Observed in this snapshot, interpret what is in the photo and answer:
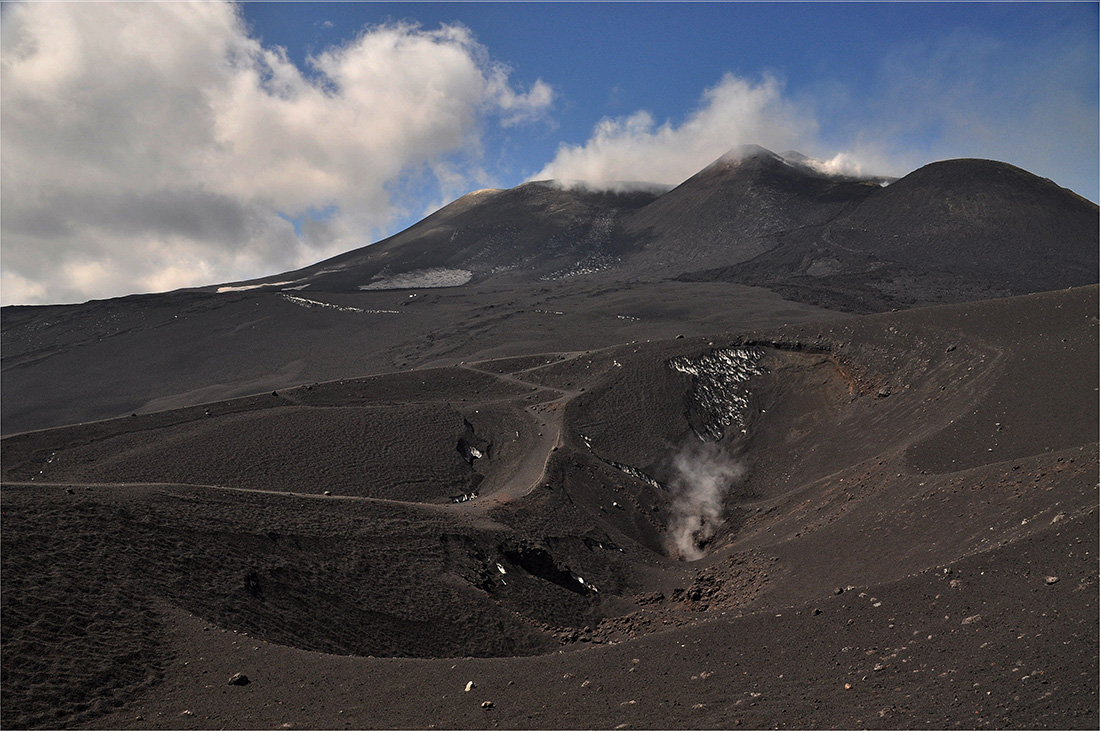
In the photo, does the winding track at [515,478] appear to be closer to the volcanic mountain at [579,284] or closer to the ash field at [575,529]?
the ash field at [575,529]

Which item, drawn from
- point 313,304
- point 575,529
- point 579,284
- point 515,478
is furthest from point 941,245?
point 575,529

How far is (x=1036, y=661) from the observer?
30.2ft

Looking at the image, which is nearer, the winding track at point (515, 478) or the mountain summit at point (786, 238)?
the winding track at point (515, 478)

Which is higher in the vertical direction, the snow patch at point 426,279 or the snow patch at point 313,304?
the snow patch at point 426,279

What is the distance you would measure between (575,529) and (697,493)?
6473mm

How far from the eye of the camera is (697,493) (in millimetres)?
25312

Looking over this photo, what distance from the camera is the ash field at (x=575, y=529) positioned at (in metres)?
10.0

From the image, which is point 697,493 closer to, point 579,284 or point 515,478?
point 515,478

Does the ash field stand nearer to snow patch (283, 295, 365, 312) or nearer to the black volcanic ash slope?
snow patch (283, 295, 365, 312)

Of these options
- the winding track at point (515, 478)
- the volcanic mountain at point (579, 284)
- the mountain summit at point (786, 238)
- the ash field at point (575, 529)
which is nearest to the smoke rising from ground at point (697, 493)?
the ash field at point (575, 529)

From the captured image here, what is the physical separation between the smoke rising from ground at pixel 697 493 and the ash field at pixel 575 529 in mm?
115

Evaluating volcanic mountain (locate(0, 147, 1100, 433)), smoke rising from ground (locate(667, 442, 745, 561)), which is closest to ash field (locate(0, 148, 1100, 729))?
smoke rising from ground (locate(667, 442, 745, 561))

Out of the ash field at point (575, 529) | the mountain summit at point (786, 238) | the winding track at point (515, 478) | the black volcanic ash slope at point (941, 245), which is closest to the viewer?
the ash field at point (575, 529)

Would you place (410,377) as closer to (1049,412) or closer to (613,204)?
(1049,412)
